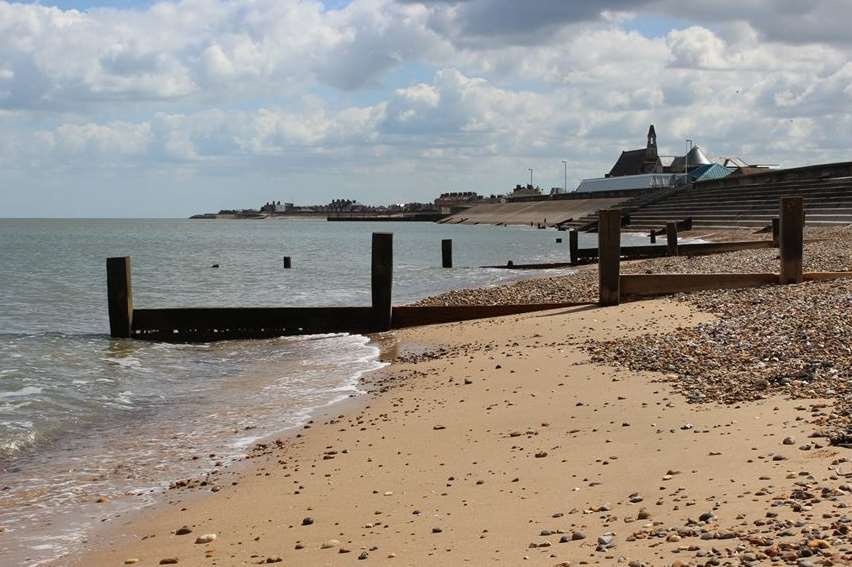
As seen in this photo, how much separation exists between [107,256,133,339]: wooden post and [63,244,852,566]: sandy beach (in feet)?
30.7

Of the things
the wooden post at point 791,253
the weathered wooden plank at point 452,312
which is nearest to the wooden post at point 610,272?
the weathered wooden plank at point 452,312

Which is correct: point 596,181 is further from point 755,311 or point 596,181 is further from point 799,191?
point 755,311

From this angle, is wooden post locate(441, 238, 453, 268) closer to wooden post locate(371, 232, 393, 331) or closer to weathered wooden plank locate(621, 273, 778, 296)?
wooden post locate(371, 232, 393, 331)

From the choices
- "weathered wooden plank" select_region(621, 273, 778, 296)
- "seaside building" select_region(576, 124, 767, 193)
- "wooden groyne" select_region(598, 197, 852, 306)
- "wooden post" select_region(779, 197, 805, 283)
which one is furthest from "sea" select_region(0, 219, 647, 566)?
"seaside building" select_region(576, 124, 767, 193)

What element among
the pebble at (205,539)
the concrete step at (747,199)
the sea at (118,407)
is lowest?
the sea at (118,407)

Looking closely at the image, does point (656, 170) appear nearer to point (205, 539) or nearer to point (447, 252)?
point (447, 252)

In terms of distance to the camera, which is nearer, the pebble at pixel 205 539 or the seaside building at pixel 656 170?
the pebble at pixel 205 539

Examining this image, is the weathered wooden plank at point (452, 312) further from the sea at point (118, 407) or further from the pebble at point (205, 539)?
the pebble at point (205, 539)

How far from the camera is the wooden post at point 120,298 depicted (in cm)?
1916

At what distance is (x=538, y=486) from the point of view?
6832 millimetres

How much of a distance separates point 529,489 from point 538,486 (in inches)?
3.1

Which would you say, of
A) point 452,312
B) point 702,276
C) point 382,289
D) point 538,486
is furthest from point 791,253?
point 538,486

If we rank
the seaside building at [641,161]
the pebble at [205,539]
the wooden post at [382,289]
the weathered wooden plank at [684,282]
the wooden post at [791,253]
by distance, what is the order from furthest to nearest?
1. the seaside building at [641,161]
2. the wooden post at [382,289]
3. the weathered wooden plank at [684,282]
4. the wooden post at [791,253]
5. the pebble at [205,539]

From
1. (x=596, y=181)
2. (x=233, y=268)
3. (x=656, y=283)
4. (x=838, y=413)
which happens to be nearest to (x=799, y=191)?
(x=233, y=268)
